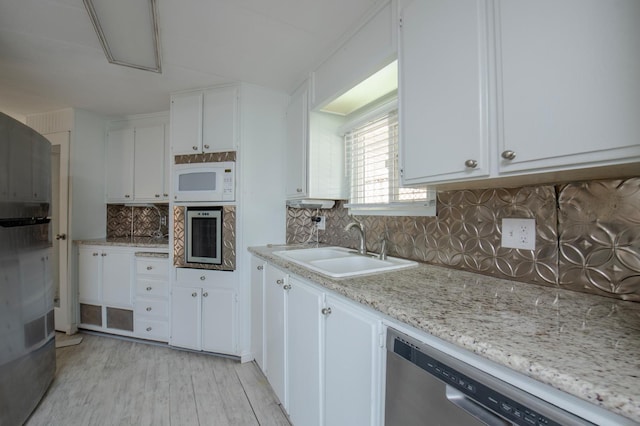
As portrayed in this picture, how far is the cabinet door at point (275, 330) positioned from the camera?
1.59m

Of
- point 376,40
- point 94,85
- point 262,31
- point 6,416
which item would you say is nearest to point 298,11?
point 262,31

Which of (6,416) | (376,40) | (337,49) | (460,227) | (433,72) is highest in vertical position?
(337,49)

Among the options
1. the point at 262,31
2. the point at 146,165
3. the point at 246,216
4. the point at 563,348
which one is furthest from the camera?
the point at 146,165

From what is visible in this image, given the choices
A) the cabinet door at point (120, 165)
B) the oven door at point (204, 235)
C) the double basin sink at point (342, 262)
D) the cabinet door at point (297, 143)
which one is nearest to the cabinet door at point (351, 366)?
the double basin sink at point (342, 262)

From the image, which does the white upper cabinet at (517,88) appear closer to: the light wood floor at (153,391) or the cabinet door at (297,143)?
the cabinet door at (297,143)

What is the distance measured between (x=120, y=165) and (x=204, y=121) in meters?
1.60

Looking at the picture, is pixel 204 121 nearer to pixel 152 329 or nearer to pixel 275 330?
pixel 275 330

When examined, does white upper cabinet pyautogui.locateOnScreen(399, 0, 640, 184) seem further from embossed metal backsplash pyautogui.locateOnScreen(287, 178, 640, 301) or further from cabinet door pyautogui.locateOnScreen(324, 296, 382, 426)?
cabinet door pyautogui.locateOnScreen(324, 296, 382, 426)

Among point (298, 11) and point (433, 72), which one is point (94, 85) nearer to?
point (298, 11)

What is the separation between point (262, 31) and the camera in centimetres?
167

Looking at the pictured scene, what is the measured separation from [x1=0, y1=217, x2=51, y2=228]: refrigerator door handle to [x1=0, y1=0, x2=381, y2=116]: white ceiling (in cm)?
120

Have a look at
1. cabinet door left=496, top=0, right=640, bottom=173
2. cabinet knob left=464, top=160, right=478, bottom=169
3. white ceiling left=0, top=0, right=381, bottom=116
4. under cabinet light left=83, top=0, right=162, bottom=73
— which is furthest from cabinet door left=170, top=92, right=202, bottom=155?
cabinet door left=496, top=0, right=640, bottom=173

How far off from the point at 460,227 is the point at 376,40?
1.07m

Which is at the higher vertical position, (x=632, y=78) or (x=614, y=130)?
(x=632, y=78)
